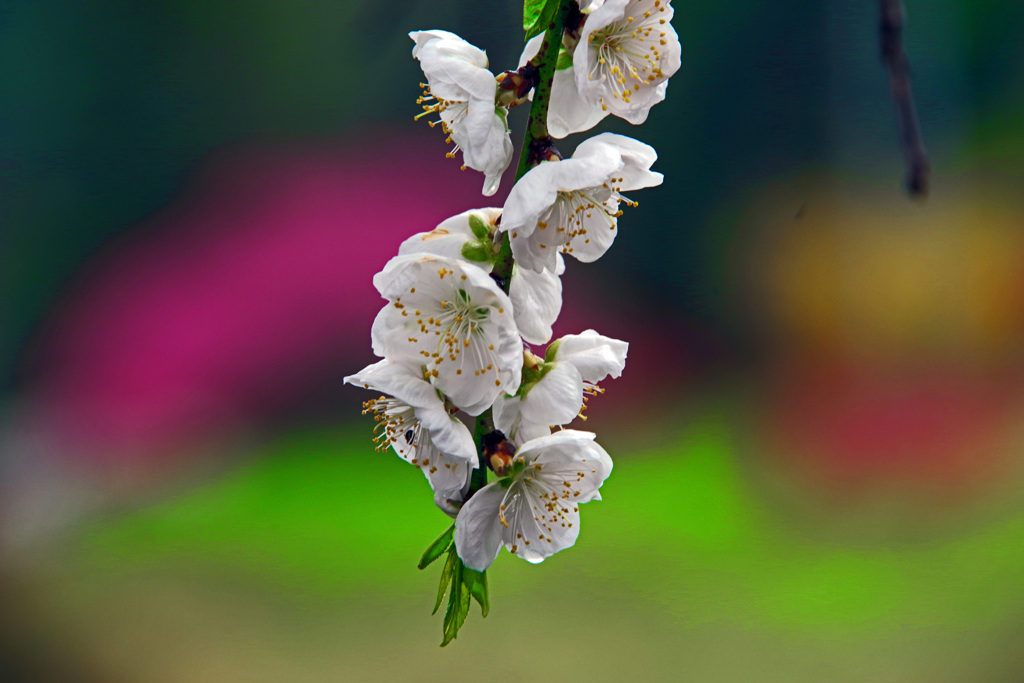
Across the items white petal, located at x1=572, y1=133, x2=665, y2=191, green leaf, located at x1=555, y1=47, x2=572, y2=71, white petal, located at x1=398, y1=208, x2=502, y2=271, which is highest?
green leaf, located at x1=555, y1=47, x2=572, y2=71

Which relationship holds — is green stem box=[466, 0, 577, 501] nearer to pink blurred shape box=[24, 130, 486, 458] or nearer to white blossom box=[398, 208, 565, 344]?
white blossom box=[398, 208, 565, 344]

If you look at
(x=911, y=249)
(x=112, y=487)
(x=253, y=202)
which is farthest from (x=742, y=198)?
(x=112, y=487)

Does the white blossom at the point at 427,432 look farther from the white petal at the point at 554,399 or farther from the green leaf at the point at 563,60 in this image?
the green leaf at the point at 563,60

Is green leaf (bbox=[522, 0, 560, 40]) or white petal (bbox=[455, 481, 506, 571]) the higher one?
green leaf (bbox=[522, 0, 560, 40])

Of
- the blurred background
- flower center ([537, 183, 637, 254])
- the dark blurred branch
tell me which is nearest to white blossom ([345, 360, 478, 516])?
flower center ([537, 183, 637, 254])

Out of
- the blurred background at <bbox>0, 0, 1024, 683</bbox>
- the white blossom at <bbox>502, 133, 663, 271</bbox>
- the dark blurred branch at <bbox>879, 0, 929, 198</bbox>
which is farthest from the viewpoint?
the blurred background at <bbox>0, 0, 1024, 683</bbox>

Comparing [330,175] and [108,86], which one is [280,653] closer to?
[330,175]

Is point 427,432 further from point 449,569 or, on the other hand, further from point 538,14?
point 538,14
